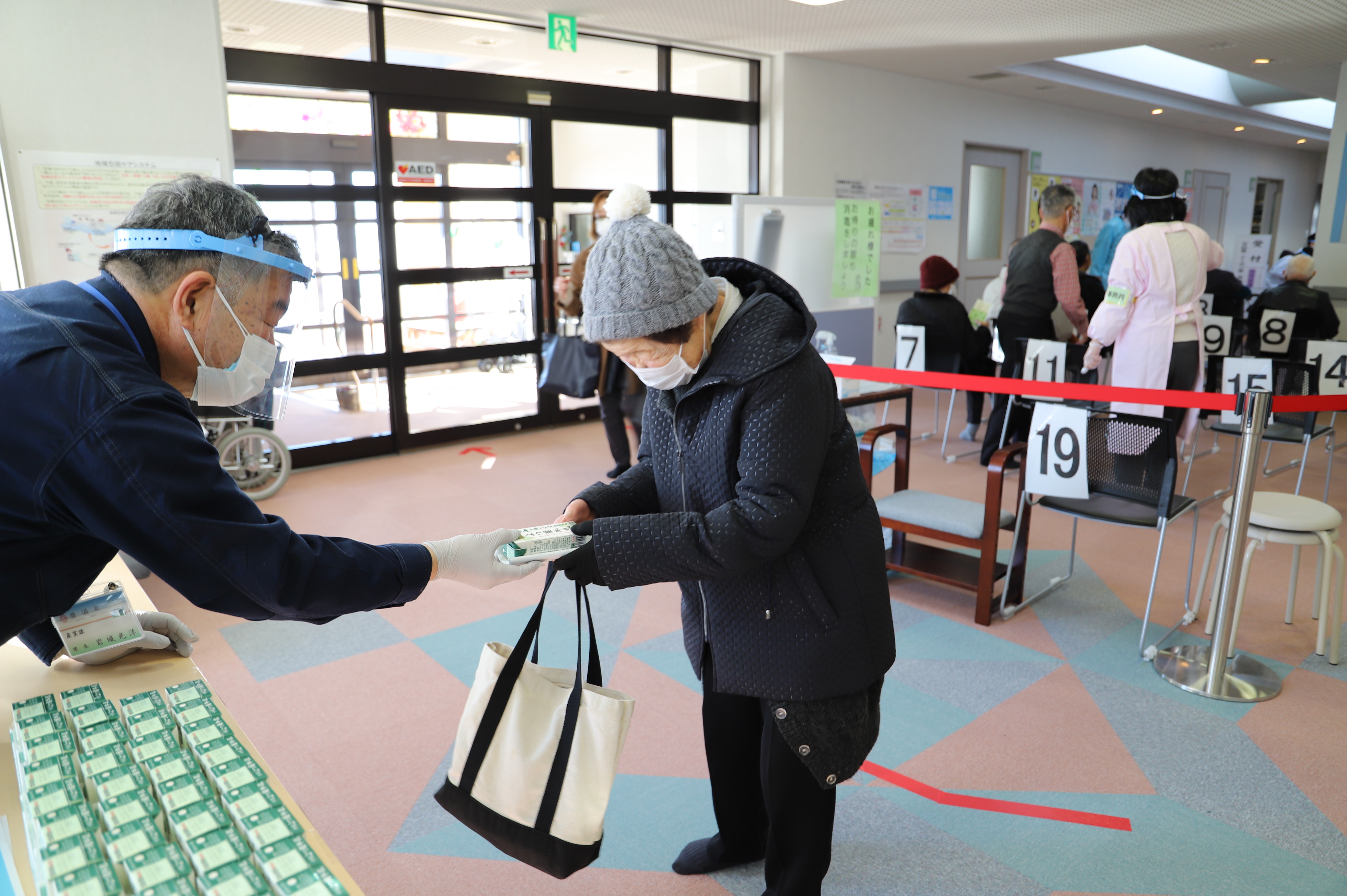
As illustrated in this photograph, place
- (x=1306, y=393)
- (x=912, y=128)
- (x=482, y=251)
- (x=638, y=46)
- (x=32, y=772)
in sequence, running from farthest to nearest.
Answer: (x=912, y=128) < (x=638, y=46) < (x=482, y=251) < (x=1306, y=393) < (x=32, y=772)

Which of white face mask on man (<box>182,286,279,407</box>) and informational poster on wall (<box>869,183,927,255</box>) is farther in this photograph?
informational poster on wall (<box>869,183,927,255</box>)

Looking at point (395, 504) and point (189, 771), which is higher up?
point (189, 771)

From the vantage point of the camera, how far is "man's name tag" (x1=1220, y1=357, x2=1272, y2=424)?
4129 mm

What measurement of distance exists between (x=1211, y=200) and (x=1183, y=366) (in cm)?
982

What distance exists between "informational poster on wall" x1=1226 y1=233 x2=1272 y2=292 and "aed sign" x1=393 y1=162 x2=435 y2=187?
38.6 ft

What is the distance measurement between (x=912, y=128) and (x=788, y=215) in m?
2.45

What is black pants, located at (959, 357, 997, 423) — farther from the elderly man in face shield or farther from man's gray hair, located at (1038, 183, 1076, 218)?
the elderly man in face shield

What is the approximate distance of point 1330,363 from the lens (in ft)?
14.5

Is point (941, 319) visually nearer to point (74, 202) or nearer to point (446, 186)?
point (446, 186)

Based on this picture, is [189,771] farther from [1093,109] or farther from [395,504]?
[1093,109]

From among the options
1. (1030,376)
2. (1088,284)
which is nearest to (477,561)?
(1030,376)

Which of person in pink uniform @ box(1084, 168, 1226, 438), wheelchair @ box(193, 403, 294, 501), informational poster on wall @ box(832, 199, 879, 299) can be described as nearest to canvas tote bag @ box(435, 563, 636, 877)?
wheelchair @ box(193, 403, 294, 501)

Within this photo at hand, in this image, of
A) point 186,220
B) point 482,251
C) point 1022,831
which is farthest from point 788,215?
point 186,220

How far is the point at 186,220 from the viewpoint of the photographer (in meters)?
1.17
